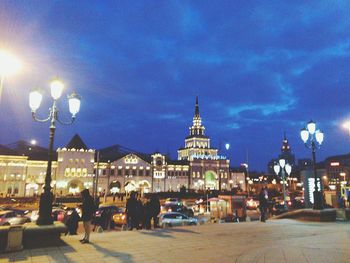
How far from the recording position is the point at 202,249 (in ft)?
29.7

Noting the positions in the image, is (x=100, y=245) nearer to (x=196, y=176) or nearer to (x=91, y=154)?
(x=91, y=154)

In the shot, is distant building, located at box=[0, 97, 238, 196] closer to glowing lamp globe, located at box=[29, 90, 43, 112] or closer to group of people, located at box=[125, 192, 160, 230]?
group of people, located at box=[125, 192, 160, 230]

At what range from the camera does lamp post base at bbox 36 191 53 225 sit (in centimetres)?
969

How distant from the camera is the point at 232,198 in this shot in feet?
97.3

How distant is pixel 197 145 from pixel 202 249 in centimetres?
11181

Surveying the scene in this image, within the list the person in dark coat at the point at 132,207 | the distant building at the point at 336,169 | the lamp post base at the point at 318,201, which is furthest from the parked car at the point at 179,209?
the distant building at the point at 336,169

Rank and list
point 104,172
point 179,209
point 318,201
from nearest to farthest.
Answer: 1. point 318,201
2. point 179,209
3. point 104,172

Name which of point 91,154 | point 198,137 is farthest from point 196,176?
point 91,154

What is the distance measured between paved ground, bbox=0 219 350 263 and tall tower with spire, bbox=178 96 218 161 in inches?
3954

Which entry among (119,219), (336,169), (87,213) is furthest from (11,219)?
(336,169)

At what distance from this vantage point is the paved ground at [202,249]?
25.7 ft

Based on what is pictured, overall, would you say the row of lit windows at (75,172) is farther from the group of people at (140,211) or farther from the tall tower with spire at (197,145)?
the group of people at (140,211)

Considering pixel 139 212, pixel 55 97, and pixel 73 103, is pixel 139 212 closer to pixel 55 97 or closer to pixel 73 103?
pixel 73 103

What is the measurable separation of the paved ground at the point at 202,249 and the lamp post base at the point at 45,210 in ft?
3.59
